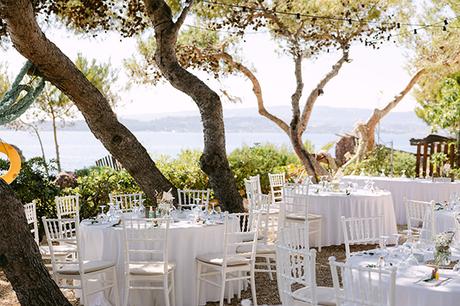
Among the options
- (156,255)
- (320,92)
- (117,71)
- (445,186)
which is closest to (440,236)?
(156,255)

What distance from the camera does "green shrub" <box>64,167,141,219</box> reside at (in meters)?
9.94

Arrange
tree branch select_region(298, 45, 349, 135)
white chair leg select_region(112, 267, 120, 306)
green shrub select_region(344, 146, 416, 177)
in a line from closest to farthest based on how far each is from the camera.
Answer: white chair leg select_region(112, 267, 120, 306) < tree branch select_region(298, 45, 349, 135) < green shrub select_region(344, 146, 416, 177)

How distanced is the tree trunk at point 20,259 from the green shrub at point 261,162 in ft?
29.1

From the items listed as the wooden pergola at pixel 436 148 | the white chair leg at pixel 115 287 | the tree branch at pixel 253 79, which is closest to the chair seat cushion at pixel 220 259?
the white chair leg at pixel 115 287

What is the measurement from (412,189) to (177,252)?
5.98 meters

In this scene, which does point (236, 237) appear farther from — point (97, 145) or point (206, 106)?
point (97, 145)

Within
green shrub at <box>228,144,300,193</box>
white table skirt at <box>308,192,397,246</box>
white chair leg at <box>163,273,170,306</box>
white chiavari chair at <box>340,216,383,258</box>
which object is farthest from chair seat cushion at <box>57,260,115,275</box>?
green shrub at <box>228,144,300,193</box>

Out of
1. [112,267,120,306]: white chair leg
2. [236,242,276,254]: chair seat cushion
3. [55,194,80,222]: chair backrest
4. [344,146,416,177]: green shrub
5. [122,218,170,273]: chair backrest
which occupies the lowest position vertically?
[112,267,120,306]: white chair leg

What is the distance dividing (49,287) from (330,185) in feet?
19.9

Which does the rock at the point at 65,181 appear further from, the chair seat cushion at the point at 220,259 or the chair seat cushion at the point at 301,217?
the chair seat cushion at the point at 220,259

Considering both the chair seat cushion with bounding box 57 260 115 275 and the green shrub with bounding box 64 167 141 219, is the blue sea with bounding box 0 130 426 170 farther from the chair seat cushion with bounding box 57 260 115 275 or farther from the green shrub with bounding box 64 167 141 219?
the chair seat cushion with bounding box 57 260 115 275

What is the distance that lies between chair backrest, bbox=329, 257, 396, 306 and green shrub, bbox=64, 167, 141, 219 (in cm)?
622

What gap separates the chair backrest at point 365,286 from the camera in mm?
3654

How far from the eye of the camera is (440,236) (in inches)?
181
